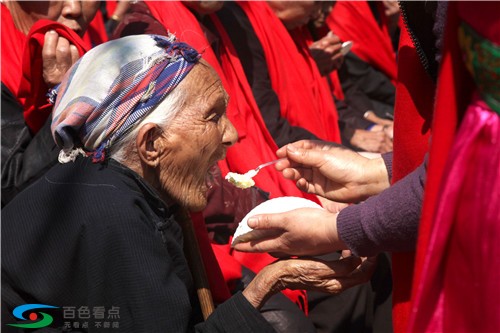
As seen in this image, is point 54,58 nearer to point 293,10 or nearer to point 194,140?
point 194,140

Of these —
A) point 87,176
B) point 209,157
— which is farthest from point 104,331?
point 209,157

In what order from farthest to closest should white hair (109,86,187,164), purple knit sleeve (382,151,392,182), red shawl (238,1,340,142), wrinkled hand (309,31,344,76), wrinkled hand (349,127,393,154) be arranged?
wrinkled hand (309,31,344,76) < wrinkled hand (349,127,393,154) < red shawl (238,1,340,142) < purple knit sleeve (382,151,392,182) < white hair (109,86,187,164)

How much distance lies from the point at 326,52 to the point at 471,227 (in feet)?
12.2

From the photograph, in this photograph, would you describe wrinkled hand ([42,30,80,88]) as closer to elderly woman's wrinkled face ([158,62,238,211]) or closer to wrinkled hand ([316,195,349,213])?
elderly woman's wrinkled face ([158,62,238,211])

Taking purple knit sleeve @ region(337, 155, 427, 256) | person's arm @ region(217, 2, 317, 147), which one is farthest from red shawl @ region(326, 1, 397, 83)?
purple knit sleeve @ region(337, 155, 427, 256)

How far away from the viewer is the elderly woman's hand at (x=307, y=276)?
225 cm

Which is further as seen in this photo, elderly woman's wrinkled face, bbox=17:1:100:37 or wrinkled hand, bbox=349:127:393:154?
wrinkled hand, bbox=349:127:393:154

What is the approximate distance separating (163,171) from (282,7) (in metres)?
2.62

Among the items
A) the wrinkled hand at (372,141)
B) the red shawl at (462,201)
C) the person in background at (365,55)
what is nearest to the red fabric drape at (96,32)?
the wrinkled hand at (372,141)

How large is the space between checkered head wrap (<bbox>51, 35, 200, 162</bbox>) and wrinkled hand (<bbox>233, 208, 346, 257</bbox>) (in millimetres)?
451

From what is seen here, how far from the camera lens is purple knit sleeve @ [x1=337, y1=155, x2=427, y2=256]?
1.83 m

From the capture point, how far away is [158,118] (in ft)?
7.10

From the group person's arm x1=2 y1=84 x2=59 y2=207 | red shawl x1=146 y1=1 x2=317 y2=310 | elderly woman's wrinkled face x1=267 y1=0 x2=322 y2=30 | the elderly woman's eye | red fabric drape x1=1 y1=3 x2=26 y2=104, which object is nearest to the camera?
the elderly woman's eye

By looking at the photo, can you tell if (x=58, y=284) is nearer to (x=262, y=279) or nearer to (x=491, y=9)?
(x=262, y=279)
